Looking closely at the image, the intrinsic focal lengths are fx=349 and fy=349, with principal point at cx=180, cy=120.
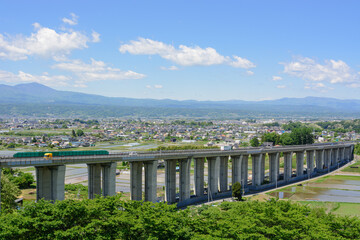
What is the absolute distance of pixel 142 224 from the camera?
3222cm

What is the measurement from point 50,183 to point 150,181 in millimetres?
16972

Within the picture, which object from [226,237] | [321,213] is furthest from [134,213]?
[321,213]

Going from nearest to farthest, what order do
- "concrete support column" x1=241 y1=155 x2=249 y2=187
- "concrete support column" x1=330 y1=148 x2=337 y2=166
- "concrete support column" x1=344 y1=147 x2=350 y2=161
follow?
"concrete support column" x1=241 y1=155 x2=249 y2=187
"concrete support column" x1=330 y1=148 x2=337 y2=166
"concrete support column" x1=344 y1=147 x2=350 y2=161

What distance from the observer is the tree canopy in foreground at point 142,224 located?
1169 inches

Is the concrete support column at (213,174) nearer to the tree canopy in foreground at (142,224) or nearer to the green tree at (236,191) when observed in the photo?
the green tree at (236,191)

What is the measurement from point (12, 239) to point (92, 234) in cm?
637

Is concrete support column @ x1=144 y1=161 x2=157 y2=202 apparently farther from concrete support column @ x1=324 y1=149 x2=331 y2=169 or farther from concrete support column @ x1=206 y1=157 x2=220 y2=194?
concrete support column @ x1=324 y1=149 x2=331 y2=169

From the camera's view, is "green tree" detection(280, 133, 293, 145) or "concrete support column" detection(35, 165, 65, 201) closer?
"concrete support column" detection(35, 165, 65, 201)

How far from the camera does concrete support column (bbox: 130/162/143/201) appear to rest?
56969mm

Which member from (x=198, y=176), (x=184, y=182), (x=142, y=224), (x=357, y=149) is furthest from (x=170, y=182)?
(x=357, y=149)

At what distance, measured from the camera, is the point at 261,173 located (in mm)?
87562

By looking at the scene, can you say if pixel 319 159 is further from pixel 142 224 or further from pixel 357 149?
pixel 142 224

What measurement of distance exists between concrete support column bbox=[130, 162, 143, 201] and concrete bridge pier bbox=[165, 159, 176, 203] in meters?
6.90

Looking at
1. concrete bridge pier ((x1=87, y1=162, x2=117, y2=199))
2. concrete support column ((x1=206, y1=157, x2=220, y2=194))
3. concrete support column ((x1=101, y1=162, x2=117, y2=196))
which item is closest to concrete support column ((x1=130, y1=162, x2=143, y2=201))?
concrete bridge pier ((x1=87, y1=162, x2=117, y2=199))
